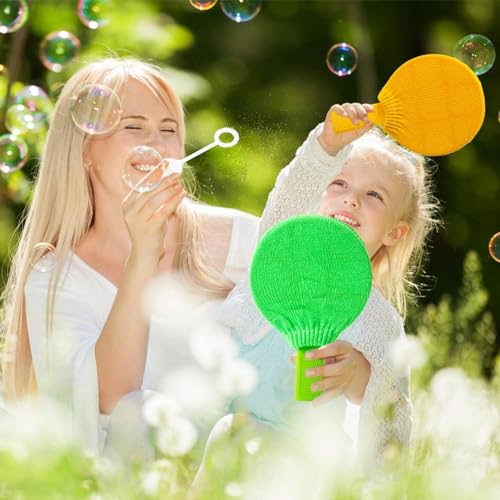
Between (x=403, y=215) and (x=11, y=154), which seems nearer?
(x=403, y=215)

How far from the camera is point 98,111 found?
7.71 ft

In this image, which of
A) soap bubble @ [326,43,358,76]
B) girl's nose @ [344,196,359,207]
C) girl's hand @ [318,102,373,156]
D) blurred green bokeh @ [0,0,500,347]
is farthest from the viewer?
blurred green bokeh @ [0,0,500,347]

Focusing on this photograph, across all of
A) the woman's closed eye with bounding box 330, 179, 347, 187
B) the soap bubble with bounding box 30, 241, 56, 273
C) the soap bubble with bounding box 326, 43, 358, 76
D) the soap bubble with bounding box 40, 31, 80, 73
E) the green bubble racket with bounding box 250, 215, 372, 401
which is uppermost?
the soap bubble with bounding box 326, 43, 358, 76

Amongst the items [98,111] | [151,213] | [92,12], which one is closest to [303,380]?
[151,213]

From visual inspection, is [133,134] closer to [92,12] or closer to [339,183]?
[339,183]

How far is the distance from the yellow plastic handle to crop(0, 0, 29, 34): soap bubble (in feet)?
4.14

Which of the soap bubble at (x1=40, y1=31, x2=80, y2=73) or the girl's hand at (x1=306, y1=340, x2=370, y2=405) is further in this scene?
the soap bubble at (x1=40, y1=31, x2=80, y2=73)

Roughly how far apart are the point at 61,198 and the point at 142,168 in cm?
33

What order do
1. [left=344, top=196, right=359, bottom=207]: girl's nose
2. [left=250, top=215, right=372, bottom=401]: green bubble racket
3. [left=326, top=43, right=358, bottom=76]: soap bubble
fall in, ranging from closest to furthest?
1. [left=250, top=215, right=372, bottom=401]: green bubble racket
2. [left=344, top=196, right=359, bottom=207]: girl's nose
3. [left=326, top=43, right=358, bottom=76]: soap bubble

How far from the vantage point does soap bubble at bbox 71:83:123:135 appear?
237cm

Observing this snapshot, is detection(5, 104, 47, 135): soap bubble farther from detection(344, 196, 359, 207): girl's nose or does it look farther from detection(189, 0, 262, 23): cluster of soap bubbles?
detection(344, 196, 359, 207): girl's nose

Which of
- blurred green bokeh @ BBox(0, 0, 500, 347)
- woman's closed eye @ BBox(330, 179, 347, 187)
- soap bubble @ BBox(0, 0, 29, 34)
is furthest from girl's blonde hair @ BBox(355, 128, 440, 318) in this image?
blurred green bokeh @ BBox(0, 0, 500, 347)

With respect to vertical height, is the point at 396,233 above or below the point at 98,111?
below

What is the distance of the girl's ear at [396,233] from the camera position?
2.46 metres
